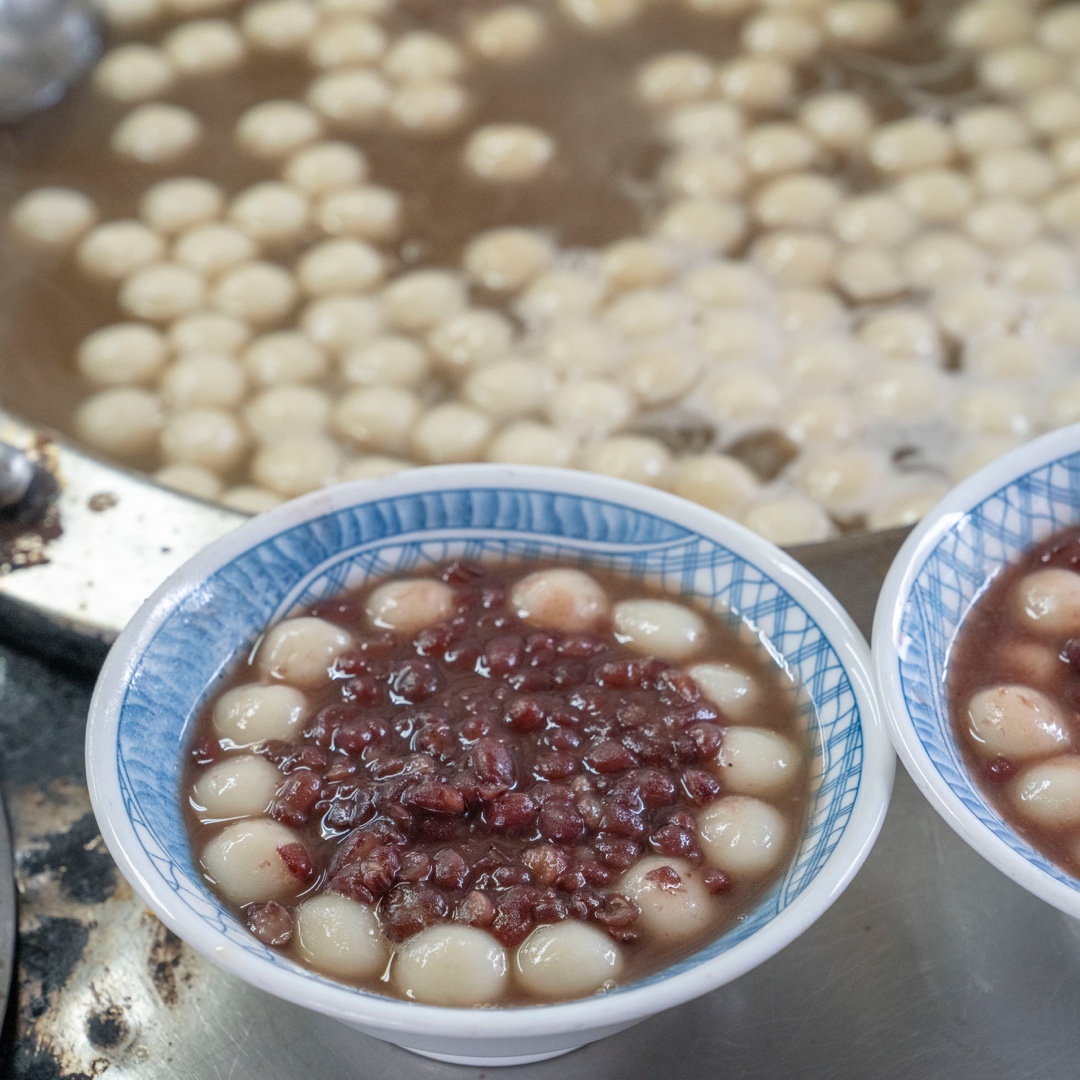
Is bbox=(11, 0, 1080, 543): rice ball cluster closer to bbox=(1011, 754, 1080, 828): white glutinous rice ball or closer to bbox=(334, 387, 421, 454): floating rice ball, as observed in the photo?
bbox=(334, 387, 421, 454): floating rice ball

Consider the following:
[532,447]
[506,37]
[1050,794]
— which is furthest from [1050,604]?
[506,37]

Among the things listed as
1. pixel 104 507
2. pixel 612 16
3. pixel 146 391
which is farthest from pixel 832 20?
pixel 104 507

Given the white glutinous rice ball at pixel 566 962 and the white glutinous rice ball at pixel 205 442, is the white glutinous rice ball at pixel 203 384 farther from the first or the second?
the white glutinous rice ball at pixel 566 962

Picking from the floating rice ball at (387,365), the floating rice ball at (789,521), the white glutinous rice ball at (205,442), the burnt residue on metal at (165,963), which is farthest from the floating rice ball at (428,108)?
the burnt residue on metal at (165,963)

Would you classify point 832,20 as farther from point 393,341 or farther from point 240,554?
point 240,554

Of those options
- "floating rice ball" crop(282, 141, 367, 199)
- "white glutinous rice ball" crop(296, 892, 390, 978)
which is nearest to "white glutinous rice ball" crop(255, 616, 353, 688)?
"white glutinous rice ball" crop(296, 892, 390, 978)

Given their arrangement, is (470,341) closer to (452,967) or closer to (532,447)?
(532,447)
